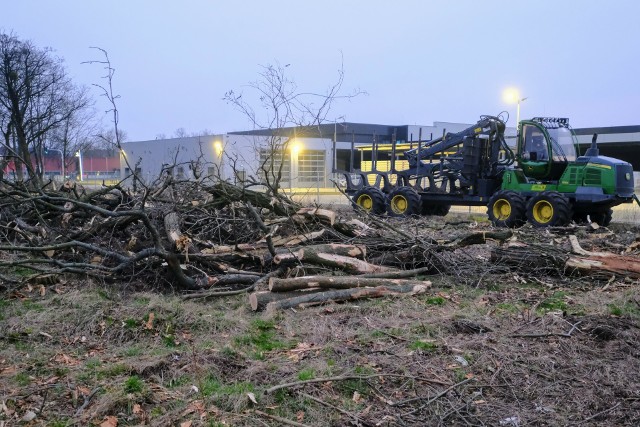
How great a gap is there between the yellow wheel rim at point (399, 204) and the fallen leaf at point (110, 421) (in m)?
14.6

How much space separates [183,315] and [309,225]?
3.62 meters

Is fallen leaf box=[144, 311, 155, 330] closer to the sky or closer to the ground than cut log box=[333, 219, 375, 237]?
closer to the ground

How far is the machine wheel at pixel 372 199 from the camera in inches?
731

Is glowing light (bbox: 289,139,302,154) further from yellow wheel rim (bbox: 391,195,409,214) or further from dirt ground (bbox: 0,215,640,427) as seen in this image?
dirt ground (bbox: 0,215,640,427)

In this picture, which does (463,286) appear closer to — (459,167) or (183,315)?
(183,315)

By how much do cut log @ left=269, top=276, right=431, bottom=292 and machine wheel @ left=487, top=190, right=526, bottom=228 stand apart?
26.8 feet

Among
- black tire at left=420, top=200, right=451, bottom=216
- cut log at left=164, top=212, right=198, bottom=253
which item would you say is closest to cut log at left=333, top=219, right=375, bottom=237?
cut log at left=164, top=212, right=198, bottom=253

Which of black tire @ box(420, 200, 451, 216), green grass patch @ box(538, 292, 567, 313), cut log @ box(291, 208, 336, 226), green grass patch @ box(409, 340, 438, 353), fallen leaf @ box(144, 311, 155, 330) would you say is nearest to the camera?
green grass patch @ box(409, 340, 438, 353)

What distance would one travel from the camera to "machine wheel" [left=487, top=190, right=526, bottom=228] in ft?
47.8

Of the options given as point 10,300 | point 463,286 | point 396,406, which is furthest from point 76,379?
point 463,286

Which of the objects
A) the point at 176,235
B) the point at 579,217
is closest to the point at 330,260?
the point at 176,235

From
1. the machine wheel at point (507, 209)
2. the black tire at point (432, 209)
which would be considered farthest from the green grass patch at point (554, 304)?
the black tire at point (432, 209)

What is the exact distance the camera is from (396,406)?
13.1 ft

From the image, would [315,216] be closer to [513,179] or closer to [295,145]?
[295,145]
